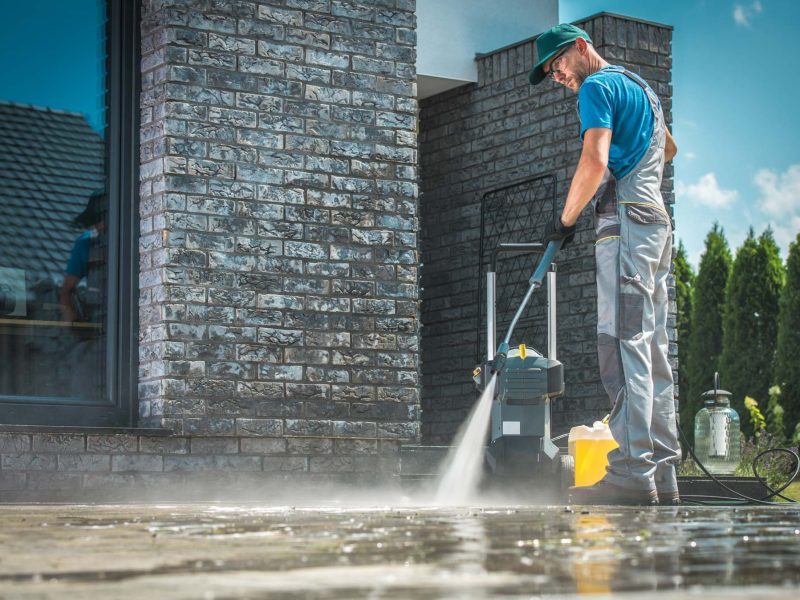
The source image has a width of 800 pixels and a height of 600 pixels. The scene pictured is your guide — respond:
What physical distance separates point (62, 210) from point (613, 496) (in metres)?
3.50

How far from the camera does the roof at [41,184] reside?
7.07 metres

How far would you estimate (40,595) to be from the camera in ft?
5.98

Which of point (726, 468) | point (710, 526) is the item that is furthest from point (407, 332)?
point (710, 526)

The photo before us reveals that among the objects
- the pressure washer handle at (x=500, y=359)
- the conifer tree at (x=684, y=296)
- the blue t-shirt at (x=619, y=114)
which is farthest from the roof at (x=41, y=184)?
the conifer tree at (x=684, y=296)

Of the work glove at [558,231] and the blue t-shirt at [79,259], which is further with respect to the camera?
the blue t-shirt at [79,259]

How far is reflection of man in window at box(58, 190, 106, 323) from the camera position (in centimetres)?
714

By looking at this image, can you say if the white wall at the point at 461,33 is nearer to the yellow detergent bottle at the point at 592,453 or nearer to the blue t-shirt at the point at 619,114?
the yellow detergent bottle at the point at 592,453

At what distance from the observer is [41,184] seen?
23.6ft

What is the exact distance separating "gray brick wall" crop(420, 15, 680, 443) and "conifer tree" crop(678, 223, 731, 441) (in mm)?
10613

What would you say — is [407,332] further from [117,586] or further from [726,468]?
[117,586]

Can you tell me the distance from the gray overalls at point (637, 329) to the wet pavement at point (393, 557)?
142cm

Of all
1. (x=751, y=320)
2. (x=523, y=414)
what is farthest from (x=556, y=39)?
(x=751, y=320)

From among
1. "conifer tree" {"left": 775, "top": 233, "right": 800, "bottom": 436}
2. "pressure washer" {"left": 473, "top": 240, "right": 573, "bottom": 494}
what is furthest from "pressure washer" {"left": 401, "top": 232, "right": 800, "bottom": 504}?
"conifer tree" {"left": 775, "top": 233, "right": 800, "bottom": 436}

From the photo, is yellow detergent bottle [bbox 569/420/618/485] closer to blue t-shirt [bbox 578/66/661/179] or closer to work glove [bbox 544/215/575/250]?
work glove [bbox 544/215/575/250]
